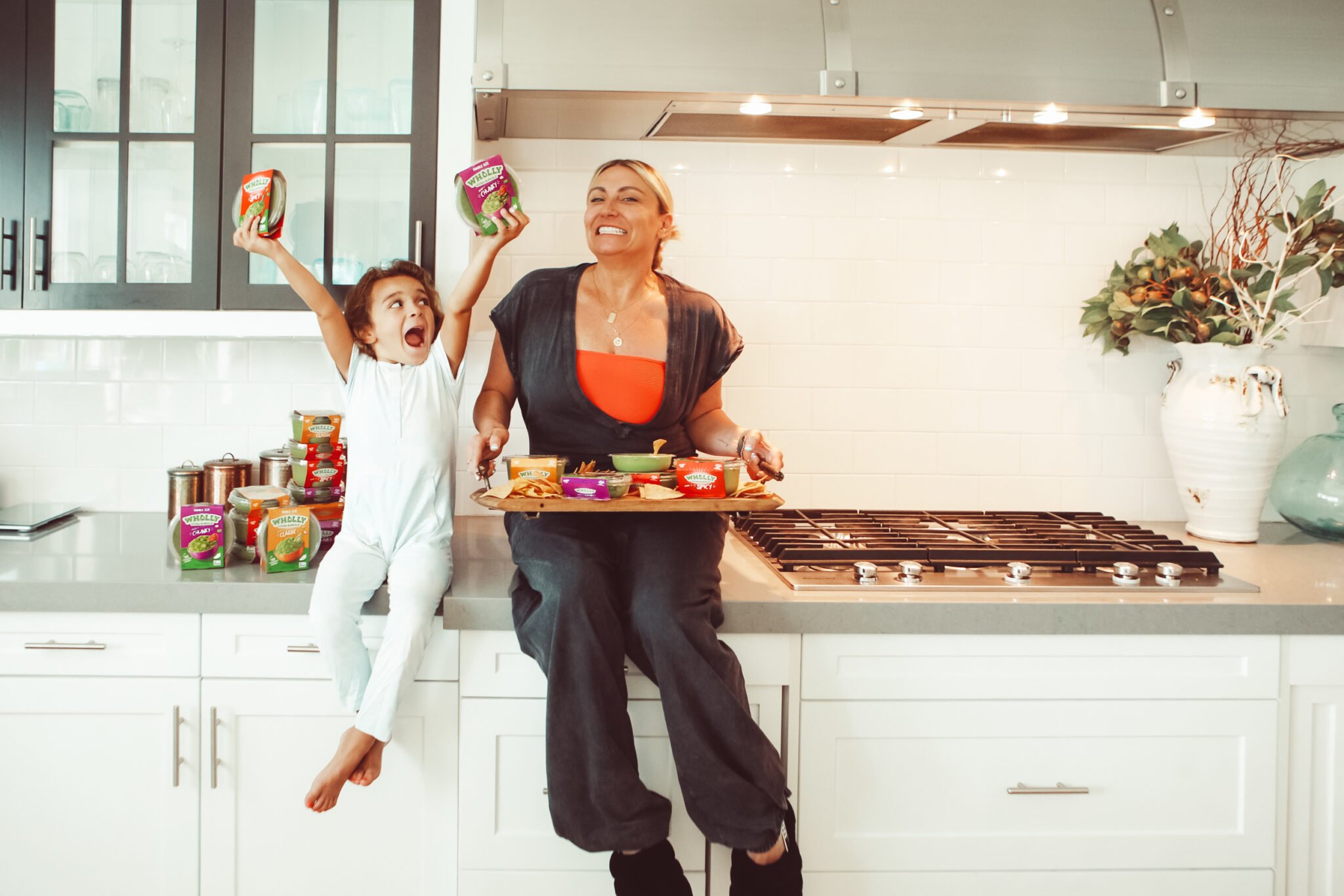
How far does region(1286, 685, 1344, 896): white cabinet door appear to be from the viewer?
5.86 ft

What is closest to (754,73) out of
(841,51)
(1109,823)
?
(841,51)

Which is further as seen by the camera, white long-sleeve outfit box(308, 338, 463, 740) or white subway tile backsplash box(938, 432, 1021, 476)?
white subway tile backsplash box(938, 432, 1021, 476)

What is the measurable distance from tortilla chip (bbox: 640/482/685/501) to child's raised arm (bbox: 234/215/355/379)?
25.5 inches

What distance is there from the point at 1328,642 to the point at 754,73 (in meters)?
1.44

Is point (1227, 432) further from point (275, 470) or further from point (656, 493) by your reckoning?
point (275, 470)

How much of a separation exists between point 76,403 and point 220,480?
1.75 ft

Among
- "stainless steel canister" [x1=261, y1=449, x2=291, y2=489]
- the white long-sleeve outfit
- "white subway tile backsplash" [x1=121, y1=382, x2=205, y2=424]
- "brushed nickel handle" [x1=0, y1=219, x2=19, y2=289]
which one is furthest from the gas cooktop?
"brushed nickel handle" [x1=0, y1=219, x2=19, y2=289]

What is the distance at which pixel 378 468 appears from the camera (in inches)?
73.7

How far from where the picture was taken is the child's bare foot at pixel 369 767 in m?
1.69

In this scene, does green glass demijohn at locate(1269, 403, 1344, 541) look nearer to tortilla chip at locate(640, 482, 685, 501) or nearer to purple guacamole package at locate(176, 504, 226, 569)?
tortilla chip at locate(640, 482, 685, 501)

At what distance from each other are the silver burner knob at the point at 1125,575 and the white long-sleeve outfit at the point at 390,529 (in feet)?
3.90

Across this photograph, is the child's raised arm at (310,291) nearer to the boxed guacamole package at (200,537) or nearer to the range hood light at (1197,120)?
the boxed guacamole package at (200,537)

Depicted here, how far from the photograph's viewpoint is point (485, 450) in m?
1.81

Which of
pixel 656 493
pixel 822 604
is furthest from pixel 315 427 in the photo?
pixel 822 604
